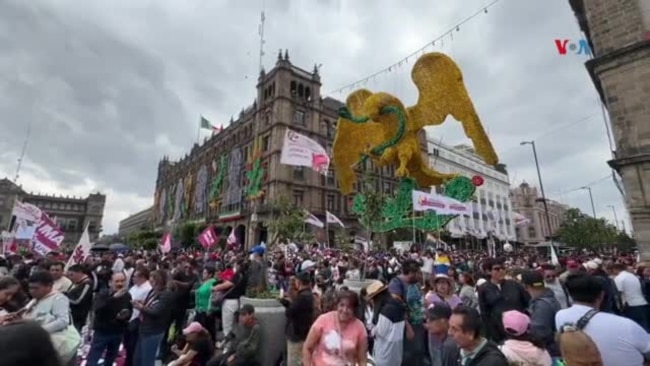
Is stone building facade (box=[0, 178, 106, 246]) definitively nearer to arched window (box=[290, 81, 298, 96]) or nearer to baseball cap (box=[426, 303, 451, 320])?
arched window (box=[290, 81, 298, 96])

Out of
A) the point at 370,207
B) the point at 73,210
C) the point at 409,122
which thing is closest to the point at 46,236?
the point at 370,207

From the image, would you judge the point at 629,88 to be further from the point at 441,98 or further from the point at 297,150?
the point at 297,150

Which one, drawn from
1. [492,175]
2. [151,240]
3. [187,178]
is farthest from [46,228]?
[492,175]

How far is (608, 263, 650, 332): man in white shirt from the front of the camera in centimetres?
561

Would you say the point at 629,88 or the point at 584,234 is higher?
the point at 629,88

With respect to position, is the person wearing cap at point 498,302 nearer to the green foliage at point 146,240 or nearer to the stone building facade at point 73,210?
the green foliage at point 146,240

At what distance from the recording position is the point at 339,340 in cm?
293

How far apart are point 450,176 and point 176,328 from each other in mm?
14031

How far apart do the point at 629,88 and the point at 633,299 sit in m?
6.09

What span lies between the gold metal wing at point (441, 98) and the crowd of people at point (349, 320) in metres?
7.96

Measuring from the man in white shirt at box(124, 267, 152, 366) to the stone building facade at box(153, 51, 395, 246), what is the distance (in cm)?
2286

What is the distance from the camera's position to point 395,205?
669 inches

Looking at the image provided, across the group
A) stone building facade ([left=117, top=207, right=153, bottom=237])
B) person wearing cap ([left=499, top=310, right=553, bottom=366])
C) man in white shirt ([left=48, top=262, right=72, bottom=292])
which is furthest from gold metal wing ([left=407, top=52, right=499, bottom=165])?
stone building facade ([left=117, top=207, right=153, bottom=237])

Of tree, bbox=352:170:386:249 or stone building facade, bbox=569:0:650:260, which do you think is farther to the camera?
tree, bbox=352:170:386:249
